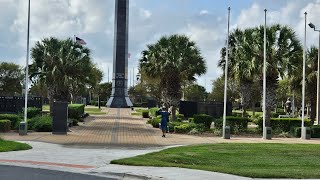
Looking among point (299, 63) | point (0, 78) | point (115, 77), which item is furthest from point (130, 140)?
point (0, 78)

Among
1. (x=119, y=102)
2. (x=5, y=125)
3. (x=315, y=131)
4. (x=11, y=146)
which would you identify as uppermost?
(x=119, y=102)

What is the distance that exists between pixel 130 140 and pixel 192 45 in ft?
51.5

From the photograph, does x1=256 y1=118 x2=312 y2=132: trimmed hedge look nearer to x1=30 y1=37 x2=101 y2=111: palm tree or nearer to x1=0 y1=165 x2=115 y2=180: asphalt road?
x1=30 y1=37 x2=101 y2=111: palm tree

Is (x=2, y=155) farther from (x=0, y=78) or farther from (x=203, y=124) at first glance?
(x=0, y=78)

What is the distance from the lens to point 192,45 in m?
37.6

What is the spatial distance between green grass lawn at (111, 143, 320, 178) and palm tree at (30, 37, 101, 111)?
18.0 metres

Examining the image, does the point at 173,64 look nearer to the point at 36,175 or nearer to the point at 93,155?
the point at 93,155

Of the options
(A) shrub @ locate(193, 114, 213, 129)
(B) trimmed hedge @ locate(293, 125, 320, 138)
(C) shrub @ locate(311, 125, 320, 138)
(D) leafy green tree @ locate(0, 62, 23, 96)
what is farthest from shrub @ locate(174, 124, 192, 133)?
(D) leafy green tree @ locate(0, 62, 23, 96)

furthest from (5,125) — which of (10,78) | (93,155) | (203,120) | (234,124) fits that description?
(10,78)

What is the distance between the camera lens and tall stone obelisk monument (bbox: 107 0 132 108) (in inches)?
2854

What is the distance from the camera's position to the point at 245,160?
51.9 feet

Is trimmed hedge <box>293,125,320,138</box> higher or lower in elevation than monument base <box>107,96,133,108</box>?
lower

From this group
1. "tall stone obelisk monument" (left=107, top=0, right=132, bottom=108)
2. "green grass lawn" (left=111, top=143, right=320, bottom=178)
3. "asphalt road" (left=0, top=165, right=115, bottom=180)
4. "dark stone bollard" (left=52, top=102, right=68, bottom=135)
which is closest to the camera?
"asphalt road" (left=0, top=165, right=115, bottom=180)

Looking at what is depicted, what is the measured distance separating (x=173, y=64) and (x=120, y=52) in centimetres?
3812
